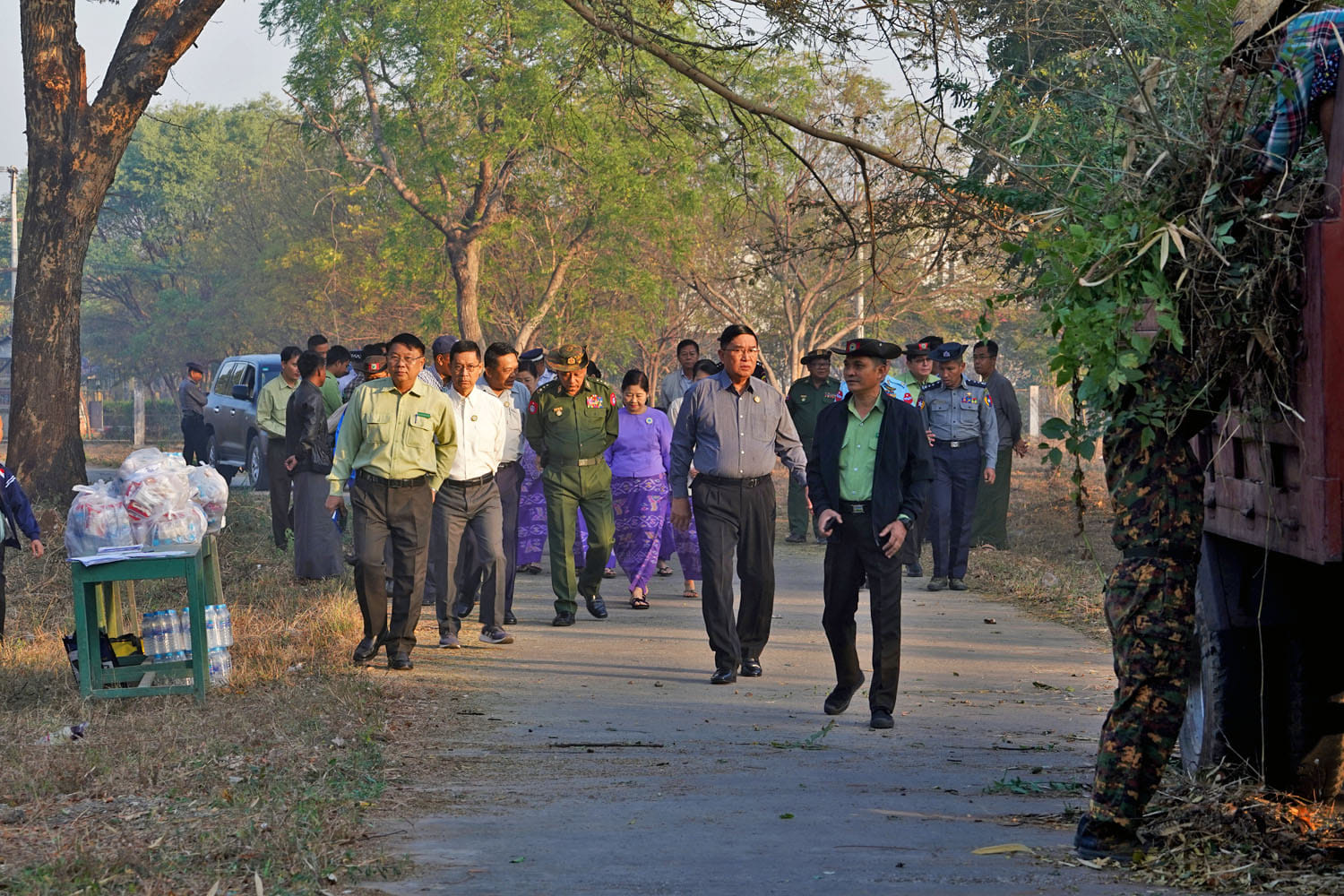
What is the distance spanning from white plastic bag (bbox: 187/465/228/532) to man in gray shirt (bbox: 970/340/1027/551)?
8.13m

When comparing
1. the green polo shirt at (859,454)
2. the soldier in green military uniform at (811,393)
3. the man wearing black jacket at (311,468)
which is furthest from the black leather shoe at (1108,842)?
the soldier in green military uniform at (811,393)

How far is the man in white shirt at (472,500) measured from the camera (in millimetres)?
10797

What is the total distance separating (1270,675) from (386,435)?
19.4ft

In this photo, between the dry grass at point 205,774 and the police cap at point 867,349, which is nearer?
the dry grass at point 205,774

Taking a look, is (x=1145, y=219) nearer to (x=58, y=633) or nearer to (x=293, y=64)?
(x=58, y=633)

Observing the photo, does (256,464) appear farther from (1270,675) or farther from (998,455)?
(1270,675)

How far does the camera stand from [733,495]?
9719 millimetres

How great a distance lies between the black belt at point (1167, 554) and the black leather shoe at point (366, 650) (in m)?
5.84

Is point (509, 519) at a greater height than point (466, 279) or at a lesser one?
lesser

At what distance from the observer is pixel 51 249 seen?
620 inches

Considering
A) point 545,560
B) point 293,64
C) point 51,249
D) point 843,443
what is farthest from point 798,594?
point 293,64

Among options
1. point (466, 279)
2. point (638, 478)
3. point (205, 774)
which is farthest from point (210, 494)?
point (466, 279)

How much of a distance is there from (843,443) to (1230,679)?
3324 millimetres

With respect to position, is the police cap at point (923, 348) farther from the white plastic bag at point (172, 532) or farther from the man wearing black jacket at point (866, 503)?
the white plastic bag at point (172, 532)
